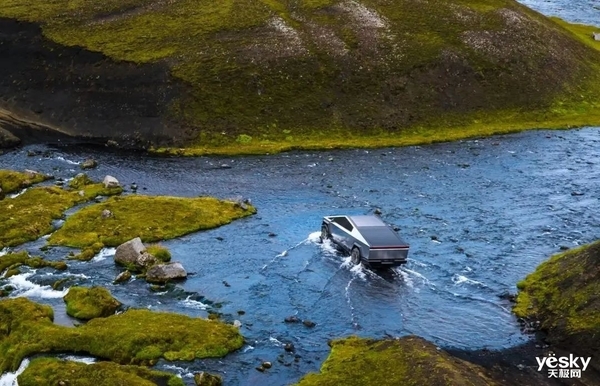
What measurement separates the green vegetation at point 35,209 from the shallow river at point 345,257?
2101mm

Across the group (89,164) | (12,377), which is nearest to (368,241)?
(12,377)

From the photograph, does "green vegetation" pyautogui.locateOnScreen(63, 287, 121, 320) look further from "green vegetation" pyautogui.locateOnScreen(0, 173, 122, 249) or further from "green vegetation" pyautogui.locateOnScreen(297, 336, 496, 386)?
"green vegetation" pyautogui.locateOnScreen(297, 336, 496, 386)

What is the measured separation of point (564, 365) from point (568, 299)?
21.7ft

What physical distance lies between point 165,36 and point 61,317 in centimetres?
6032

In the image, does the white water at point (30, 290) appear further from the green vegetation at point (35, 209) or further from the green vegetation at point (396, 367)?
the green vegetation at point (396, 367)

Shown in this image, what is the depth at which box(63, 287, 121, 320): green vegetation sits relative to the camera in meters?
42.6

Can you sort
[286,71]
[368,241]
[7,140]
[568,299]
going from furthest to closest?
[286,71] < [7,140] < [368,241] < [568,299]

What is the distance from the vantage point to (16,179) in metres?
66.2

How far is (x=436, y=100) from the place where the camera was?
3558 inches

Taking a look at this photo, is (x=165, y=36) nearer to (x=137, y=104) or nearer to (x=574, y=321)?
(x=137, y=104)

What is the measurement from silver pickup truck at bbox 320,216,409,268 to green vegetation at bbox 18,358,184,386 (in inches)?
699

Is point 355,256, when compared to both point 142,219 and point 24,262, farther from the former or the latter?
point 24,262

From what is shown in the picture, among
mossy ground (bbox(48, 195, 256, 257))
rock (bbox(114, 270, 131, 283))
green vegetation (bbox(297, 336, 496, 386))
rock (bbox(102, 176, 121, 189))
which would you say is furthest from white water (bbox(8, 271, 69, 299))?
rock (bbox(102, 176, 121, 189))

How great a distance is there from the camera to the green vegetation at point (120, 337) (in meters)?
38.3
